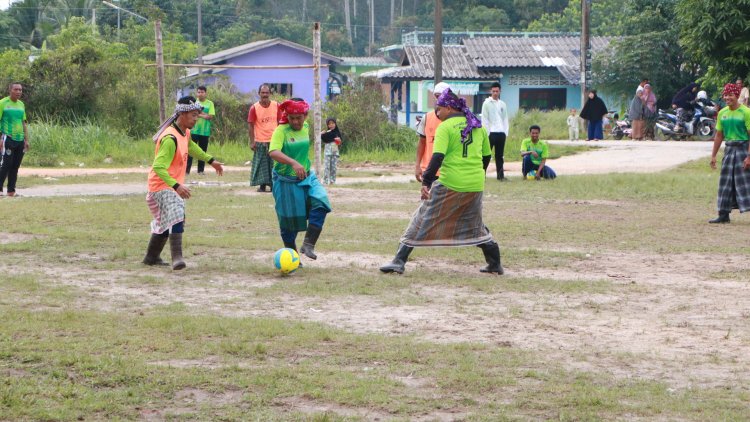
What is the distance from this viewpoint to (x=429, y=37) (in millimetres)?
58438

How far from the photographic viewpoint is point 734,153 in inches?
559

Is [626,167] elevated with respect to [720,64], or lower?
lower

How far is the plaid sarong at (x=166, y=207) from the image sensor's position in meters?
10.1

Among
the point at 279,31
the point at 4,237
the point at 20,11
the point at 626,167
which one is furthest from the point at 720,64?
the point at 279,31

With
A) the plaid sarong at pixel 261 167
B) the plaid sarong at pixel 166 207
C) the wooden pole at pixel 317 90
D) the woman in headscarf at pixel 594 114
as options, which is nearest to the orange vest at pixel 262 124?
the plaid sarong at pixel 261 167

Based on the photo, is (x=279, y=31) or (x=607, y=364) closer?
(x=607, y=364)

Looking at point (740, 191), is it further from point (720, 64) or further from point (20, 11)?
point (20, 11)

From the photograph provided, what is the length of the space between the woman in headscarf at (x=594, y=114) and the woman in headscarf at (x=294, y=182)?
22479 mm

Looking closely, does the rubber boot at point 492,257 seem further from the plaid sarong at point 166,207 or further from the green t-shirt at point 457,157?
the plaid sarong at point 166,207

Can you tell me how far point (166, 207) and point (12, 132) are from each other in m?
8.12

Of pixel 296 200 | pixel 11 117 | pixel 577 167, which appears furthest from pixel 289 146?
pixel 577 167

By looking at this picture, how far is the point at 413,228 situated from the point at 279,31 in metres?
65.1

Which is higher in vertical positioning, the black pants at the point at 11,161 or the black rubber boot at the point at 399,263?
the black pants at the point at 11,161

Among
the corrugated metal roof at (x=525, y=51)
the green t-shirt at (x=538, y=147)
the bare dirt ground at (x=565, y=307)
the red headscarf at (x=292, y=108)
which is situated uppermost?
the corrugated metal roof at (x=525, y=51)
